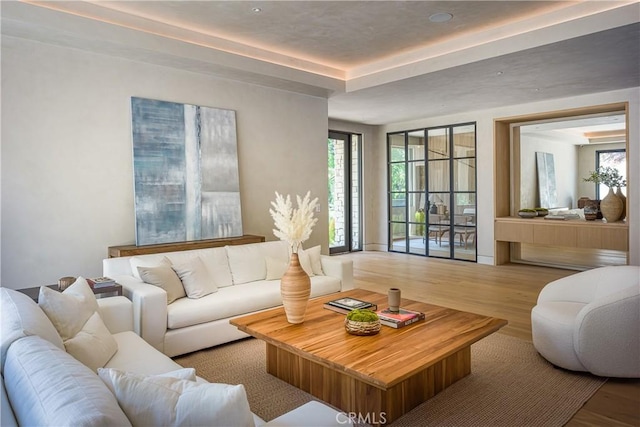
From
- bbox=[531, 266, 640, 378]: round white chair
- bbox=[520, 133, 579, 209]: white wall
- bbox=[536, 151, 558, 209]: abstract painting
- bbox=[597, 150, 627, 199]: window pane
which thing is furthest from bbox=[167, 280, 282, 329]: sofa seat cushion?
bbox=[597, 150, 627, 199]: window pane

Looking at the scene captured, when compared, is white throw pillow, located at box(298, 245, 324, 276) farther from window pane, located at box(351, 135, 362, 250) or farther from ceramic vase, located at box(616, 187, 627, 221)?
ceramic vase, located at box(616, 187, 627, 221)

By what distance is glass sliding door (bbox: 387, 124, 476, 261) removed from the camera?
7750 mm

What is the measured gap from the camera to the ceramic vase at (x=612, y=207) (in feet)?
20.6

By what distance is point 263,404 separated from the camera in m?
2.60

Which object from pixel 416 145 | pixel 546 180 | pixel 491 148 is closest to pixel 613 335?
pixel 491 148

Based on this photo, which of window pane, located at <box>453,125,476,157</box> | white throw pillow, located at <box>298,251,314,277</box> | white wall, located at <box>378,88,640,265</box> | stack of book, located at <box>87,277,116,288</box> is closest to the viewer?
stack of book, located at <box>87,277,116,288</box>

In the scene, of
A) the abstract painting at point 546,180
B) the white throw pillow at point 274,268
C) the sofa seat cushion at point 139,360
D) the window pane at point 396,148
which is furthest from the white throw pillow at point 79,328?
the abstract painting at point 546,180

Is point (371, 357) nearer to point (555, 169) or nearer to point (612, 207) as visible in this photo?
point (612, 207)

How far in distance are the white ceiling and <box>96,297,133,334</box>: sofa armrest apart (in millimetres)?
2485

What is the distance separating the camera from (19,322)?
1.64 metres

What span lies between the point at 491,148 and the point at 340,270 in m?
4.30

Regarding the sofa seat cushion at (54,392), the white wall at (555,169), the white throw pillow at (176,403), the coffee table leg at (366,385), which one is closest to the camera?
the sofa seat cushion at (54,392)

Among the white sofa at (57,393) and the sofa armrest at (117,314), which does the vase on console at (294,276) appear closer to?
the sofa armrest at (117,314)

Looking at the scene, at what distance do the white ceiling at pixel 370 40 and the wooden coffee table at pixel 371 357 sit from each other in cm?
274
